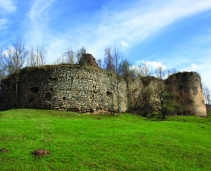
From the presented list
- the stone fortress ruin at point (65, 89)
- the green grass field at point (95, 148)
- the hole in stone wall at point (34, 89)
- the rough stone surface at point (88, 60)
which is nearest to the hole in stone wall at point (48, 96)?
the stone fortress ruin at point (65, 89)

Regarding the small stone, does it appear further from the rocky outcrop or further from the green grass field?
the rocky outcrop

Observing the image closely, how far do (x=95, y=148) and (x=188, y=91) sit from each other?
32.8 meters

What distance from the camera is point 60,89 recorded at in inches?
1143

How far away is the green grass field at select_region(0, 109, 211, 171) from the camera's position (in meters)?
12.5

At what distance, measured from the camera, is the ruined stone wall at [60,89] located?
28922 mm

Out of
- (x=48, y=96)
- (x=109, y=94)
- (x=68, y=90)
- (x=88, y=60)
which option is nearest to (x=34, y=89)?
(x=48, y=96)

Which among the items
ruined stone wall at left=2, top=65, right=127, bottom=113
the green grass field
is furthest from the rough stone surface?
the green grass field

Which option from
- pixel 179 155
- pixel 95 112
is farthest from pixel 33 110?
pixel 179 155

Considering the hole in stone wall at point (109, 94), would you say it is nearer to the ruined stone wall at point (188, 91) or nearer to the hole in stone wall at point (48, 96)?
the hole in stone wall at point (48, 96)

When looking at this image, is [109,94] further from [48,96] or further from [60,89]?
[48,96]

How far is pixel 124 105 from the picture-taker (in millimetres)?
35344

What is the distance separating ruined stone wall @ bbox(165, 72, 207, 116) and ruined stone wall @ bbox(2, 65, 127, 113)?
16283mm

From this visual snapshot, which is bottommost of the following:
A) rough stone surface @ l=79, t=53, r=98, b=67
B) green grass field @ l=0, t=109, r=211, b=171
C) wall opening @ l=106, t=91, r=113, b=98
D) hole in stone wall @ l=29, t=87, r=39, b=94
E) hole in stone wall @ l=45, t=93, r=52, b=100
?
green grass field @ l=0, t=109, r=211, b=171

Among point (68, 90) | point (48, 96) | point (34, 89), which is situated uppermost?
point (34, 89)
